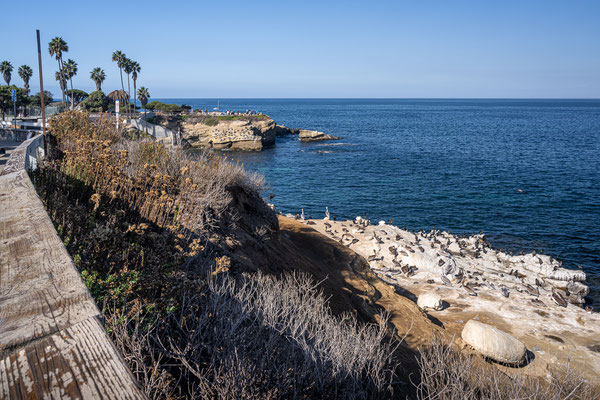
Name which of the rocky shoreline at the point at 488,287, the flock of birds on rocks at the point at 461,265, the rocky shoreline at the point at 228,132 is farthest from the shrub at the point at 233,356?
the rocky shoreline at the point at 228,132

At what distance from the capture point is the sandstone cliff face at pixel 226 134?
62844 millimetres

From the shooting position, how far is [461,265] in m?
19.2

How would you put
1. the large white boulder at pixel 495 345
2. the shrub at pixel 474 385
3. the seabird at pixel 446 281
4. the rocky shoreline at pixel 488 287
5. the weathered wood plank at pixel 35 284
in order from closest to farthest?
the weathered wood plank at pixel 35 284, the shrub at pixel 474 385, the large white boulder at pixel 495 345, the rocky shoreline at pixel 488 287, the seabird at pixel 446 281

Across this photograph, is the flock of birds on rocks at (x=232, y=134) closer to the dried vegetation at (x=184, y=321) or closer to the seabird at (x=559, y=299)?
the seabird at (x=559, y=299)

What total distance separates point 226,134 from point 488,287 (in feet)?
174

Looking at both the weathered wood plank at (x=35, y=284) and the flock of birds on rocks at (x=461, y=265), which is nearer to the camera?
the weathered wood plank at (x=35, y=284)

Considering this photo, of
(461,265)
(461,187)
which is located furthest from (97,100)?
(461,265)

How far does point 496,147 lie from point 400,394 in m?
69.6

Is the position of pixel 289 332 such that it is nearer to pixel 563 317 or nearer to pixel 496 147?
pixel 563 317

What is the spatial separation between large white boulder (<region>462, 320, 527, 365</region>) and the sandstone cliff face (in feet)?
178

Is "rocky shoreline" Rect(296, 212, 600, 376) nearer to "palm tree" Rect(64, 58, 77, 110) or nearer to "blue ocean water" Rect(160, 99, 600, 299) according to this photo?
"blue ocean water" Rect(160, 99, 600, 299)

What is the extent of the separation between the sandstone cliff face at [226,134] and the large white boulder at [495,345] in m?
54.4

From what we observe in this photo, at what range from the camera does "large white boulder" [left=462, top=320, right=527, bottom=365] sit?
33.8 feet

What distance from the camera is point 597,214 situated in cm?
3039
